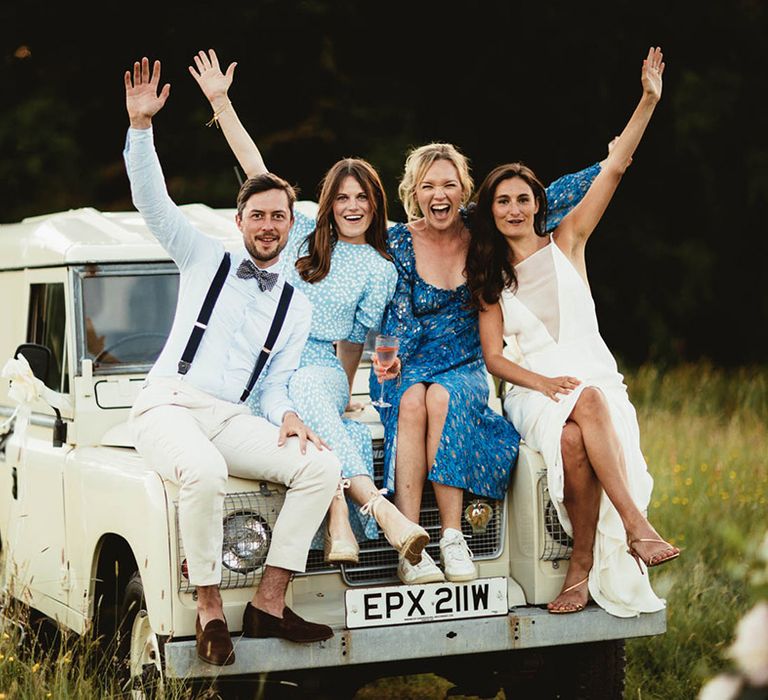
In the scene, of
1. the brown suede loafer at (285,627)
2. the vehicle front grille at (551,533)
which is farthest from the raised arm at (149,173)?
the vehicle front grille at (551,533)

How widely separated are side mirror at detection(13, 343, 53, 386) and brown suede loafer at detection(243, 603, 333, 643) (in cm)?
168

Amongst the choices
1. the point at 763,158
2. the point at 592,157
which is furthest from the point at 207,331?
the point at 763,158

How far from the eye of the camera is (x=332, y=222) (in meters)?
5.79


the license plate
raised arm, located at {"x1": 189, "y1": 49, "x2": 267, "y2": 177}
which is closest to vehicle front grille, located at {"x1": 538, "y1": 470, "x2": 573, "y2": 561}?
the license plate

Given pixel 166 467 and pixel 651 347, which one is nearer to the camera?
pixel 166 467

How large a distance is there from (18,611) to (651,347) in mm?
13543

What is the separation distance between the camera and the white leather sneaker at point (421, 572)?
4.86 metres

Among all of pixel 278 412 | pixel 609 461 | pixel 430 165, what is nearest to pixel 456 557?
pixel 609 461

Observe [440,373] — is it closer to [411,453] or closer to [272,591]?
[411,453]

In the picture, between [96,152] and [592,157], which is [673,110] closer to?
[592,157]

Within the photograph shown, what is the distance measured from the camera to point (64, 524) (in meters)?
5.62

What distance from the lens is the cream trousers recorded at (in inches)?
176

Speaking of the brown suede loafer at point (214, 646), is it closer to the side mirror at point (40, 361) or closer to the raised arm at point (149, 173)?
the raised arm at point (149, 173)

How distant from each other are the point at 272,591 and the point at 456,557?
0.76 meters
